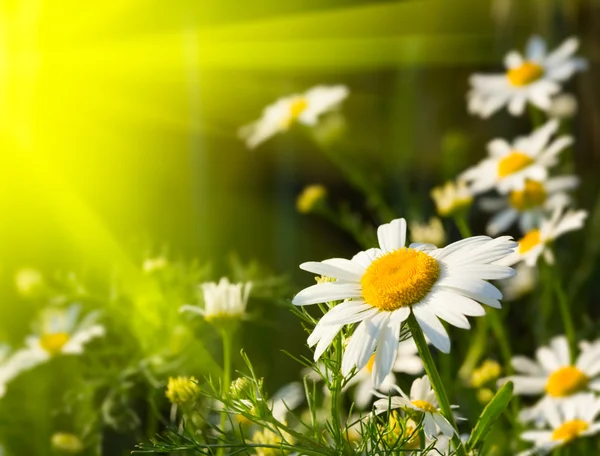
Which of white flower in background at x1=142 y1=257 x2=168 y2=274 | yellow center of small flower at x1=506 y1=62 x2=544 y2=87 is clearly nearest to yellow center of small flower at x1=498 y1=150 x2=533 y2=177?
yellow center of small flower at x1=506 y1=62 x2=544 y2=87

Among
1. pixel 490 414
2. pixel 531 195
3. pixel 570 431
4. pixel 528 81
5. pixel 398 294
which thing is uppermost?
pixel 528 81

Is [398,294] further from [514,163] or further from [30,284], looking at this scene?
[30,284]

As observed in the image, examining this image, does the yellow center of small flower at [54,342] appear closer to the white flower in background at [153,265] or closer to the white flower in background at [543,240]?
the white flower in background at [153,265]

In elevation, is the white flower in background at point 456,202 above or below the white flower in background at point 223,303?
above

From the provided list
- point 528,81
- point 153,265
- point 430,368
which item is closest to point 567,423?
point 430,368

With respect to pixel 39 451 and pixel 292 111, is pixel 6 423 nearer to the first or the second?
pixel 39 451

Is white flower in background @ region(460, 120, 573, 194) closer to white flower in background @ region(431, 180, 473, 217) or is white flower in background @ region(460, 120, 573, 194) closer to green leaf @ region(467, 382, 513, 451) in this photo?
white flower in background @ region(431, 180, 473, 217)

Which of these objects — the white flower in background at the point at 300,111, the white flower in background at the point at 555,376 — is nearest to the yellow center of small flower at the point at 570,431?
the white flower in background at the point at 555,376
